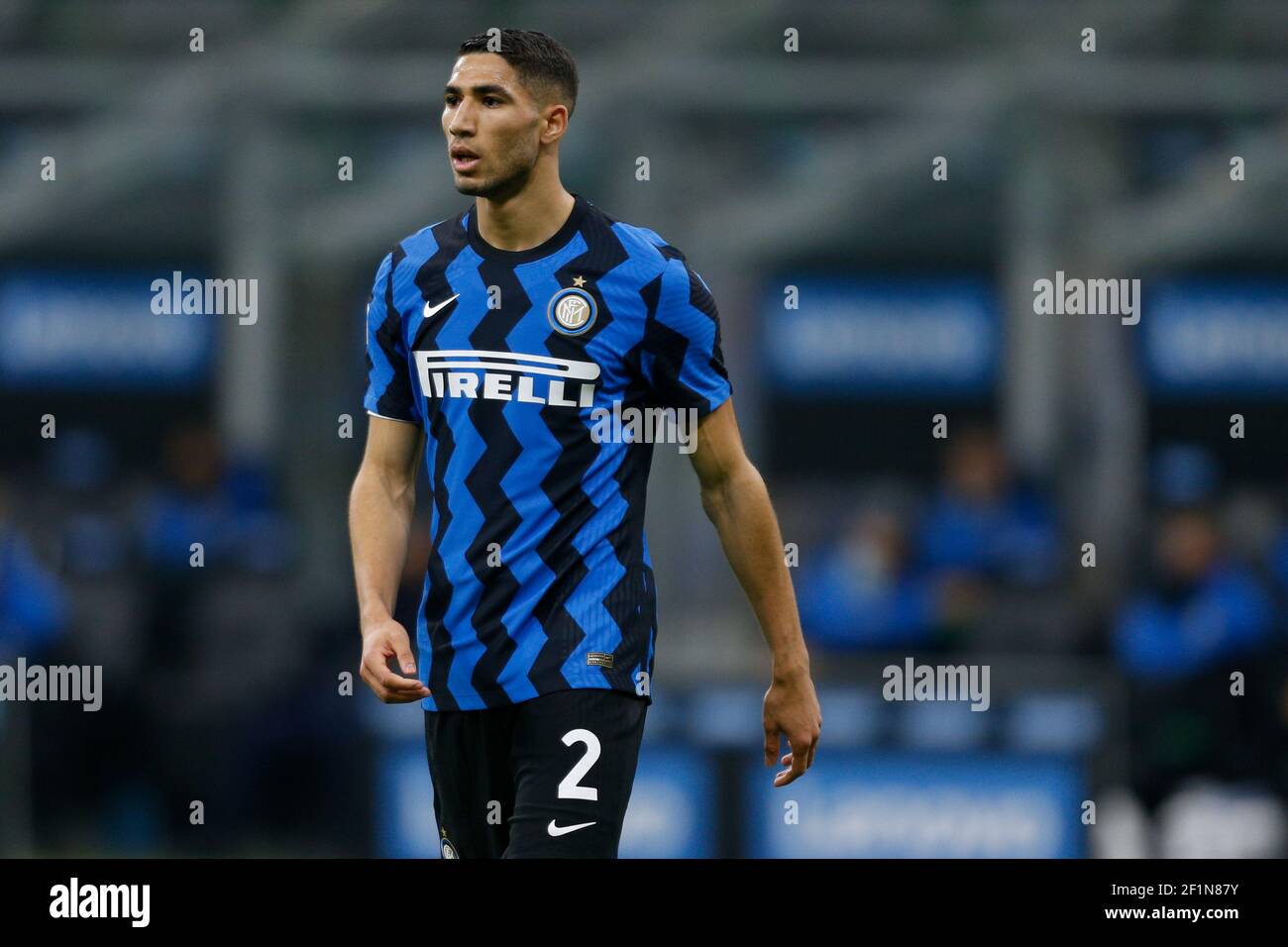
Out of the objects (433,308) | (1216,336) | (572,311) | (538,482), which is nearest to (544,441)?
(538,482)

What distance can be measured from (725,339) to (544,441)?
8.62 metres

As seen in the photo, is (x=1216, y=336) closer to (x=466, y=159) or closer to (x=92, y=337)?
(x=92, y=337)

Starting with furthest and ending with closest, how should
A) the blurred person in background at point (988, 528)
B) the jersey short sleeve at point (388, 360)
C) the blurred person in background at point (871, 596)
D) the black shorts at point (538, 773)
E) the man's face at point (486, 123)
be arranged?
the blurred person in background at point (988, 528) → the blurred person in background at point (871, 596) → the jersey short sleeve at point (388, 360) → the man's face at point (486, 123) → the black shorts at point (538, 773)

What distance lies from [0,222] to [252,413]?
218cm

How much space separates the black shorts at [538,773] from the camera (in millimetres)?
4539

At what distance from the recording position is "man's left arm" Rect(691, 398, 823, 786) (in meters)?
4.82

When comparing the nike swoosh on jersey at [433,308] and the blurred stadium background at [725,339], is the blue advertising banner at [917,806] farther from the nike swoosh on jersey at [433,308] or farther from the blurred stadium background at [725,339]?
the nike swoosh on jersey at [433,308]

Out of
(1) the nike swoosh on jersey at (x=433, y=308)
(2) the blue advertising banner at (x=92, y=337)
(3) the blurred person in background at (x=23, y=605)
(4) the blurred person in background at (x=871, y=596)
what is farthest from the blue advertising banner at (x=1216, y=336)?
(1) the nike swoosh on jersey at (x=433, y=308)

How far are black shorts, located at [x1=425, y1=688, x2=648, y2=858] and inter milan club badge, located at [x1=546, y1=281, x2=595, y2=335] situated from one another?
0.79m

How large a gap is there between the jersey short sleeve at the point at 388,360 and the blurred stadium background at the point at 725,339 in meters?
5.44

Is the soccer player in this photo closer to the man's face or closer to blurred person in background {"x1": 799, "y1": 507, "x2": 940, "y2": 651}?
the man's face

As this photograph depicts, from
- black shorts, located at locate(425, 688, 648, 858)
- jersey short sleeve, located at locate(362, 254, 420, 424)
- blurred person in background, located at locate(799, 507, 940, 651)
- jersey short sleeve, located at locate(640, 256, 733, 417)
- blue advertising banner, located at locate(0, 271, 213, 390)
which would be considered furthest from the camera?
blue advertising banner, located at locate(0, 271, 213, 390)

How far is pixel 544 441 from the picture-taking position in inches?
184

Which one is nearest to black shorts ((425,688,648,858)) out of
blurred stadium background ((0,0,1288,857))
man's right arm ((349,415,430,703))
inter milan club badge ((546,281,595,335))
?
man's right arm ((349,415,430,703))
